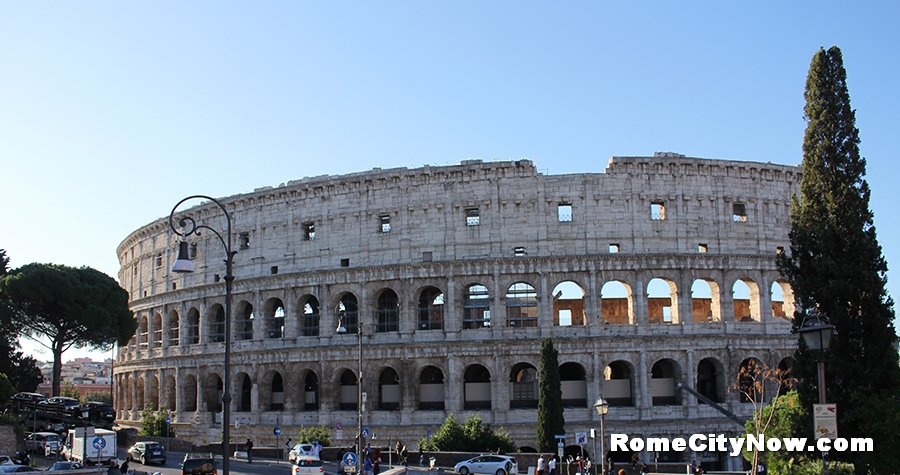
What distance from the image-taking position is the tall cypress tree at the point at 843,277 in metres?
22.8

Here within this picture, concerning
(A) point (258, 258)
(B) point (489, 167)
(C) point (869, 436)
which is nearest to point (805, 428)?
(C) point (869, 436)

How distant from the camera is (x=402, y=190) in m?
46.4

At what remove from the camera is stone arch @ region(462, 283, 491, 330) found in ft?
148

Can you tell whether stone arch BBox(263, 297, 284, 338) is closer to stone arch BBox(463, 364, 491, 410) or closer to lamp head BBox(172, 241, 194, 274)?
stone arch BBox(463, 364, 491, 410)

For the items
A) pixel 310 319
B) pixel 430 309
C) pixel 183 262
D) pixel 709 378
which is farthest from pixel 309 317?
pixel 183 262

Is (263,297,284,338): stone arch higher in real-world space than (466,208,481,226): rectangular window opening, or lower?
lower

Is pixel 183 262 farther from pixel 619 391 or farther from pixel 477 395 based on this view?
pixel 619 391

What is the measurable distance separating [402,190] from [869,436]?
29.4 m

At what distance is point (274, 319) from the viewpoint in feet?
167

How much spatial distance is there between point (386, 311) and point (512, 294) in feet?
24.6

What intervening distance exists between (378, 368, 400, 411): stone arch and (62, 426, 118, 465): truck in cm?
1679

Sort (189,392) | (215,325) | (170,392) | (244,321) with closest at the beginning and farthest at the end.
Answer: (244,321)
(215,325)
(189,392)
(170,392)

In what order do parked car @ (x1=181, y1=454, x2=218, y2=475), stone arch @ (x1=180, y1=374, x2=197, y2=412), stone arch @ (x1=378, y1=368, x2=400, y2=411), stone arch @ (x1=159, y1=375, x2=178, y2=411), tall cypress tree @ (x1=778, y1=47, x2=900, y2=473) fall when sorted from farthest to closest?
stone arch @ (x1=159, y1=375, x2=178, y2=411) → stone arch @ (x1=180, y1=374, x2=197, y2=412) → stone arch @ (x1=378, y1=368, x2=400, y2=411) → parked car @ (x1=181, y1=454, x2=218, y2=475) → tall cypress tree @ (x1=778, y1=47, x2=900, y2=473)

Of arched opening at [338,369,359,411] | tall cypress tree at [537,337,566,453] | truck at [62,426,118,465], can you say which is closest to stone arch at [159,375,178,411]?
arched opening at [338,369,359,411]
